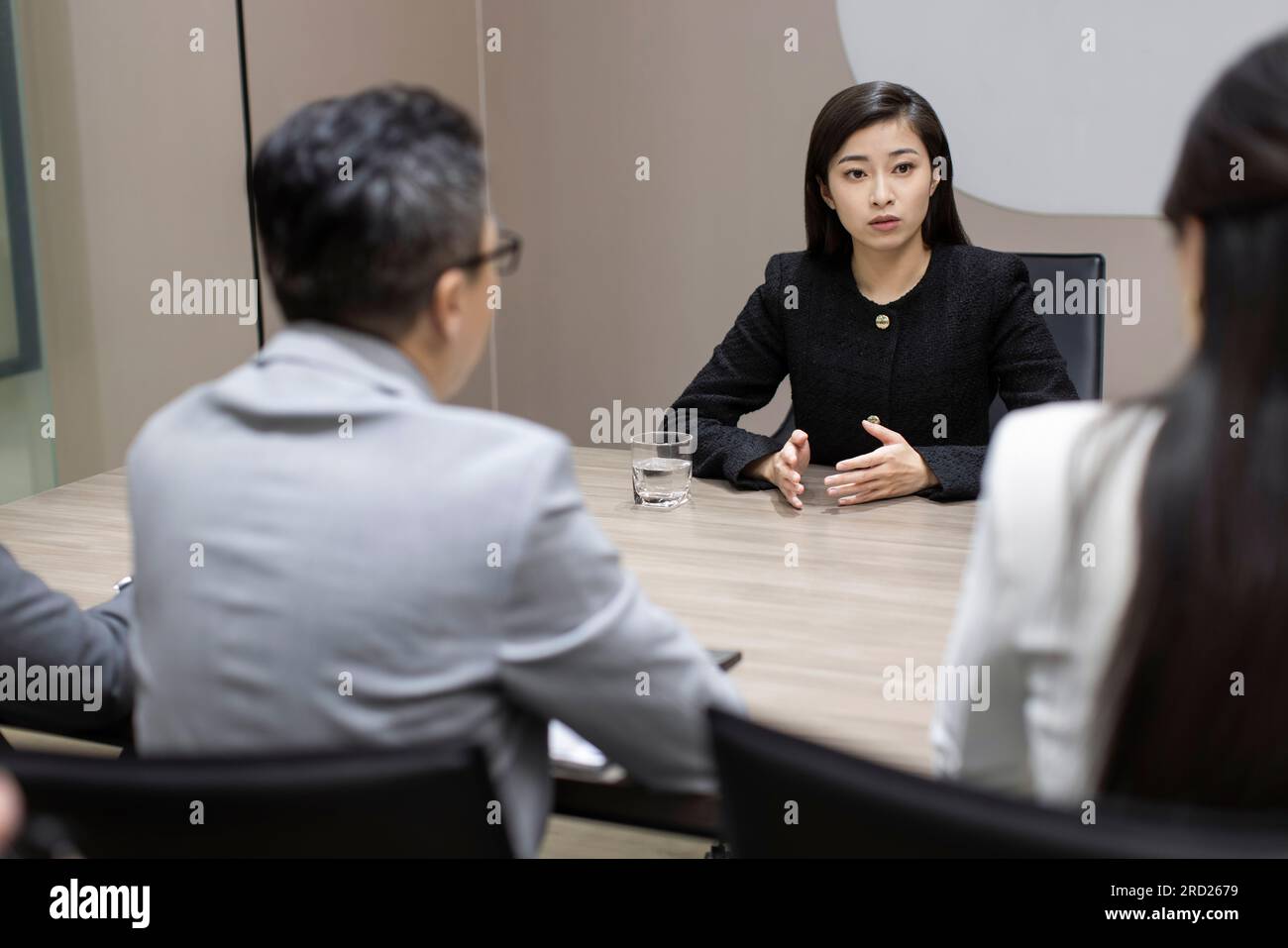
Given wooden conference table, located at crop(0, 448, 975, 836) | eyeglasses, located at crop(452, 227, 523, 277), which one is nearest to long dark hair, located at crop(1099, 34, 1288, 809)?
wooden conference table, located at crop(0, 448, 975, 836)

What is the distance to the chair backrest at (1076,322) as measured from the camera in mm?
2648

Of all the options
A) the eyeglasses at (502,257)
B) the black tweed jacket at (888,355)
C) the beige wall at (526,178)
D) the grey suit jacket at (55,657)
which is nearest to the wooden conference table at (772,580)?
the grey suit jacket at (55,657)

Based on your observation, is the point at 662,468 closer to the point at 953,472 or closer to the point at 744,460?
the point at 744,460

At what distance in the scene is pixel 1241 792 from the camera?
920 mm

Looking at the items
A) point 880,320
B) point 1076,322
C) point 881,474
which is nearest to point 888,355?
point 880,320

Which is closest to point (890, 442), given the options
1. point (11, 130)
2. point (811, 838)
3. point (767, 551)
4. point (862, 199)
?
point (767, 551)

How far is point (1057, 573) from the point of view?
3.30ft

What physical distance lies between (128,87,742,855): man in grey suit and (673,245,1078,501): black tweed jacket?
1290 mm

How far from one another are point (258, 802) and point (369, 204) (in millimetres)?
504

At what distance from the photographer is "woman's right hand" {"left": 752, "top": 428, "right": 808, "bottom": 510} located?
2176 millimetres

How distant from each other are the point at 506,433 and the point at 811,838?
0.40 metres

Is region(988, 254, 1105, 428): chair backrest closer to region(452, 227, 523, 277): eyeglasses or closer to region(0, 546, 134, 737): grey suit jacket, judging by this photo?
region(452, 227, 523, 277): eyeglasses

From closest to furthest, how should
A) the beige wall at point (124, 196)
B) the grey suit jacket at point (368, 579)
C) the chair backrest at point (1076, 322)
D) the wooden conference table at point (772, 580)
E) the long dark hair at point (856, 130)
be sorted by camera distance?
the grey suit jacket at point (368, 579), the wooden conference table at point (772, 580), the long dark hair at point (856, 130), the chair backrest at point (1076, 322), the beige wall at point (124, 196)

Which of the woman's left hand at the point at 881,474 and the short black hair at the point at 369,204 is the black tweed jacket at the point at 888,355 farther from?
the short black hair at the point at 369,204
